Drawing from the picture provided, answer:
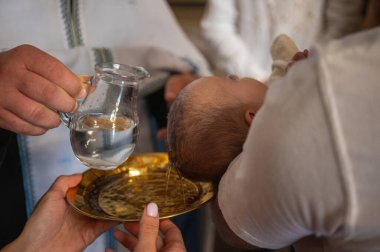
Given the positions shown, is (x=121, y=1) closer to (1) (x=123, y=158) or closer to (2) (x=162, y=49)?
(2) (x=162, y=49)

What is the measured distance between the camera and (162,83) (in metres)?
1.08

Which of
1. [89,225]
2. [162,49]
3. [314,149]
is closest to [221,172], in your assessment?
[89,225]

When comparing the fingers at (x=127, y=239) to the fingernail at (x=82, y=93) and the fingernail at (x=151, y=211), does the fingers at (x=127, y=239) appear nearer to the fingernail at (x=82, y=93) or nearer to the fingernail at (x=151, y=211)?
the fingernail at (x=151, y=211)

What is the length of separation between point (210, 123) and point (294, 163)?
34 centimetres

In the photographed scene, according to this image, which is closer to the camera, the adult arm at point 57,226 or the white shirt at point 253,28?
the adult arm at point 57,226

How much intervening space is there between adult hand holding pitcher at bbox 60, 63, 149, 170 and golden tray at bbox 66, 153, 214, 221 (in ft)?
0.39

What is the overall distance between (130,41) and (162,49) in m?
0.09

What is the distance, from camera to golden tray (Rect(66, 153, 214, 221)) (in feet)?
2.36

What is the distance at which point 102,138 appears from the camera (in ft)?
1.98

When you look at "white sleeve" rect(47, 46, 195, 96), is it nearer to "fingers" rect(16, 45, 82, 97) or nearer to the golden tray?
the golden tray

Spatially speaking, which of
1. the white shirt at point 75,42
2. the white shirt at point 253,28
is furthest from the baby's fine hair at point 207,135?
the white shirt at point 253,28

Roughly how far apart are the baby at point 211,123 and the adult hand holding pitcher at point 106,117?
12cm

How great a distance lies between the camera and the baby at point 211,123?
71 centimetres

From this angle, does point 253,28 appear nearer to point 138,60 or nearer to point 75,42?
point 138,60
